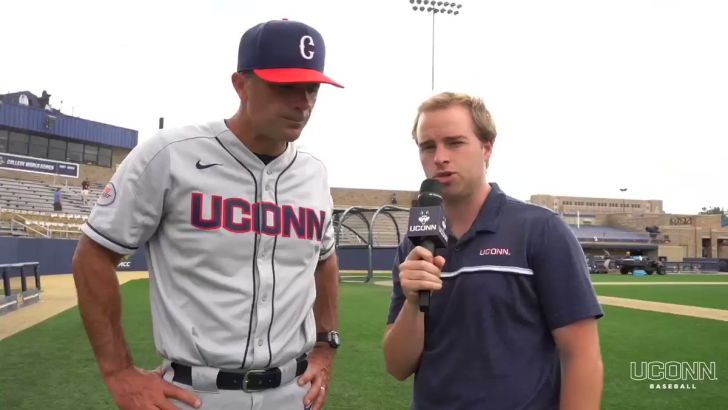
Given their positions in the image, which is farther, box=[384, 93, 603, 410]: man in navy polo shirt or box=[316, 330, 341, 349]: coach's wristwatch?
box=[316, 330, 341, 349]: coach's wristwatch

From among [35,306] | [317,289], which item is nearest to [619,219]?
[35,306]

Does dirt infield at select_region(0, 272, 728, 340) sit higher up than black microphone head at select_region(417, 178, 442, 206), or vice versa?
black microphone head at select_region(417, 178, 442, 206)

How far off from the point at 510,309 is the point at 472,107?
70cm

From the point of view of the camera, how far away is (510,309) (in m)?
1.94

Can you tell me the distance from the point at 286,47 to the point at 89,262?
1.04m

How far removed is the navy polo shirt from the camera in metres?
1.91

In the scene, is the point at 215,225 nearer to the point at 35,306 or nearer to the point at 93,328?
the point at 93,328

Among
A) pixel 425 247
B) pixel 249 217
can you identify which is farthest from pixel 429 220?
pixel 249 217

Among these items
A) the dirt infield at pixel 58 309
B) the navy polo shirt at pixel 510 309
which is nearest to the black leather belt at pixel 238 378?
the navy polo shirt at pixel 510 309

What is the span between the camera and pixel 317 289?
270 cm

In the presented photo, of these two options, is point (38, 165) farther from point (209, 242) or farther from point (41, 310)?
point (209, 242)

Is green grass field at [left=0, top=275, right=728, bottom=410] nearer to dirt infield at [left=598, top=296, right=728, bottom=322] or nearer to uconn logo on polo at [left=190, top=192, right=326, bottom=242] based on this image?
dirt infield at [left=598, top=296, right=728, bottom=322]

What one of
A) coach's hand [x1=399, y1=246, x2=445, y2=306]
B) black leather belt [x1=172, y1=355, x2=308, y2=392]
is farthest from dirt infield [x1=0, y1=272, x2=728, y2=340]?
coach's hand [x1=399, y1=246, x2=445, y2=306]

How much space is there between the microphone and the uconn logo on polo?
519mm
